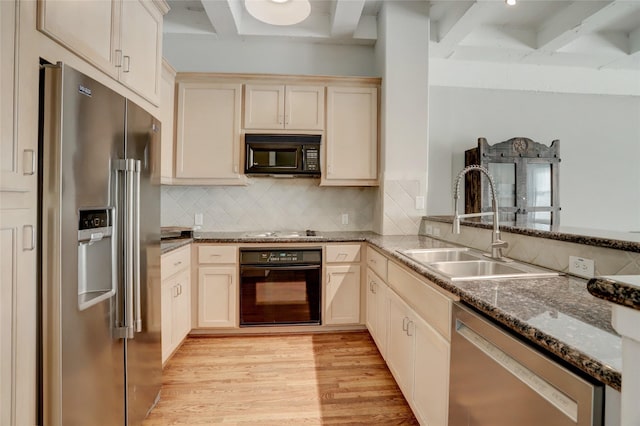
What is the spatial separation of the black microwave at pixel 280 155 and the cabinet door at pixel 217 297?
966 mm

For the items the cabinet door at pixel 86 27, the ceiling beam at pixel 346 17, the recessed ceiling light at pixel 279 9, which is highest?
the ceiling beam at pixel 346 17

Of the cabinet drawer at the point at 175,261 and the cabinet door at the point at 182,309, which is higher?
the cabinet drawer at the point at 175,261

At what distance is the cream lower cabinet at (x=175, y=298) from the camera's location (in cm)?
222

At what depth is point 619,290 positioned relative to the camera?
0.47 m

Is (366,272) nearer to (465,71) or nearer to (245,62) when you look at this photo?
(245,62)

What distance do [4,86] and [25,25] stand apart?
26 centimetres

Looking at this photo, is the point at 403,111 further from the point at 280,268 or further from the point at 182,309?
the point at 182,309

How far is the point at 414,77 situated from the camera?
9.82ft

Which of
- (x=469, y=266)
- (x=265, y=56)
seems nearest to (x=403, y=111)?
(x=265, y=56)

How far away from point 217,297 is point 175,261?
588mm

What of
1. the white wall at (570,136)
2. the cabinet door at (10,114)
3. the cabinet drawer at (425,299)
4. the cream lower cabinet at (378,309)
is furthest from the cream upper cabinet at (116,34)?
the white wall at (570,136)

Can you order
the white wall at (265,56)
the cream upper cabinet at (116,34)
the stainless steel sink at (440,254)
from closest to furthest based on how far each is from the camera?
the cream upper cabinet at (116,34)
the stainless steel sink at (440,254)
the white wall at (265,56)

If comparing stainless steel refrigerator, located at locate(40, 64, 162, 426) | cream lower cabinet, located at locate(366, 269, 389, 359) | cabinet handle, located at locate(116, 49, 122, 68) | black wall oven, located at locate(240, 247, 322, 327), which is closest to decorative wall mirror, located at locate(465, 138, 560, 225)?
cream lower cabinet, located at locate(366, 269, 389, 359)

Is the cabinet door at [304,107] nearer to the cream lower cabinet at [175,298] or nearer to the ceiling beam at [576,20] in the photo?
the cream lower cabinet at [175,298]
